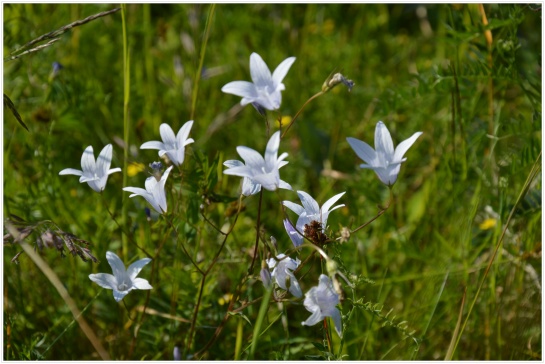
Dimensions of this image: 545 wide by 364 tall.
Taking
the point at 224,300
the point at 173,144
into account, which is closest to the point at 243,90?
the point at 173,144

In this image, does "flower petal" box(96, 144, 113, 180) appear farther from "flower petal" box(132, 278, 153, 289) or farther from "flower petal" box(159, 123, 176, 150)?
"flower petal" box(132, 278, 153, 289)

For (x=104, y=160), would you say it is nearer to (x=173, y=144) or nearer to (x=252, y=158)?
(x=173, y=144)

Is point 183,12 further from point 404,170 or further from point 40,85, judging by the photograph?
point 404,170

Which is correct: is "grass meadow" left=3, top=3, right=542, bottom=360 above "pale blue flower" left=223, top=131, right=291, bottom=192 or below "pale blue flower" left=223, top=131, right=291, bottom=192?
below

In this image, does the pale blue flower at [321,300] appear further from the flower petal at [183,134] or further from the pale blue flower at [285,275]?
the flower petal at [183,134]

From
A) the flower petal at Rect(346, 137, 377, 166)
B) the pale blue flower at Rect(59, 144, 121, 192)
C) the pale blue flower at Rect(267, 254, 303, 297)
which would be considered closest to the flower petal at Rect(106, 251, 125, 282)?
the pale blue flower at Rect(59, 144, 121, 192)

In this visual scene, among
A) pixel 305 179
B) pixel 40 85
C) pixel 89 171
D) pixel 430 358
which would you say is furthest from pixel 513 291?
pixel 40 85

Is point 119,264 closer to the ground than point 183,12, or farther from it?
closer to the ground
